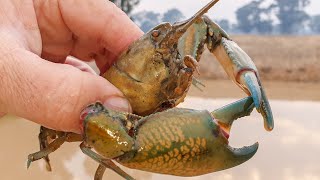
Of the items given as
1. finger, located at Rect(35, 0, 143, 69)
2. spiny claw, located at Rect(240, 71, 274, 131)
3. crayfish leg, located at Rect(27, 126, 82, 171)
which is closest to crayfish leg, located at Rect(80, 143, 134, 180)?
spiny claw, located at Rect(240, 71, 274, 131)

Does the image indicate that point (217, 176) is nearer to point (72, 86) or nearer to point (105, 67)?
point (105, 67)

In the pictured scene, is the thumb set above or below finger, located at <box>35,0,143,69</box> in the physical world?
above

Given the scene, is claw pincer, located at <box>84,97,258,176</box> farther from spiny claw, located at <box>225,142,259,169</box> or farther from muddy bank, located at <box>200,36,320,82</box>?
muddy bank, located at <box>200,36,320,82</box>

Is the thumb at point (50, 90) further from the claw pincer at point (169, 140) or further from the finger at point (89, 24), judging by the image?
the finger at point (89, 24)

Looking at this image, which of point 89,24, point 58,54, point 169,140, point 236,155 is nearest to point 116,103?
point 169,140

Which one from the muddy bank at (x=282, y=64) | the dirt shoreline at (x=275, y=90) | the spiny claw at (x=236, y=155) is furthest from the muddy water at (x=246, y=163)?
the spiny claw at (x=236, y=155)
